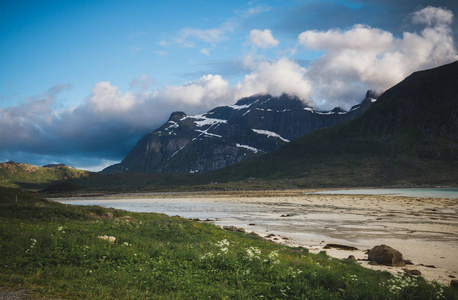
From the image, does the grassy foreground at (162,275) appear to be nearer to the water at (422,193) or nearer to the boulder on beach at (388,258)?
the boulder on beach at (388,258)

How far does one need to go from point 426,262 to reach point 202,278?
17618 mm

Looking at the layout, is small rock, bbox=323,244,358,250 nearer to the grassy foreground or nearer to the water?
the grassy foreground

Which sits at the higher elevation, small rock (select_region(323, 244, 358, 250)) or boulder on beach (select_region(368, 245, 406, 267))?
boulder on beach (select_region(368, 245, 406, 267))

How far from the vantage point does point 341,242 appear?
28719mm

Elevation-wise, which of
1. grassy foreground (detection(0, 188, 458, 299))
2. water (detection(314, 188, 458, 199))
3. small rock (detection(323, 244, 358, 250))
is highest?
grassy foreground (detection(0, 188, 458, 299))

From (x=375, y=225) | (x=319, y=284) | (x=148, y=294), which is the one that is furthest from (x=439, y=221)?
(x=148, y=294)

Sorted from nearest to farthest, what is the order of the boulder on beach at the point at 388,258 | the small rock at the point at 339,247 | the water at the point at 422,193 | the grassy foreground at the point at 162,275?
the grassy foreground at the point at 162,275 → the boulder on beach at the point at 388,258 → the small rock at the point at 339,247 → the water at the point at 422,193

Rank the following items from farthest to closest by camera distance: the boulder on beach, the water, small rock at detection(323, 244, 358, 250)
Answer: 1. the water
2. small rock at detection(323, 244, 358, 250)
3. the boulder on beach

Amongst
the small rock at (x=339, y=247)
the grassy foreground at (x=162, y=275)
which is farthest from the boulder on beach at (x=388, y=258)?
the small rock at (x=339, y=247)

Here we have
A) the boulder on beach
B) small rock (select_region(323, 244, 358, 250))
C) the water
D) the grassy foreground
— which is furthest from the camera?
the water

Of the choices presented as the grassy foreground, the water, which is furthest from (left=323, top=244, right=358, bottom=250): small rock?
the water

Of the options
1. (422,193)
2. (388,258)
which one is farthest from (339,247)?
(422,193)

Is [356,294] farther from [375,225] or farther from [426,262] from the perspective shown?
[375,225]

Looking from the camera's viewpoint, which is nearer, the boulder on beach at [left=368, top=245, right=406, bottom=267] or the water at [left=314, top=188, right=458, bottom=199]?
the boulder on beach at [left=368, top=245, right=406, bottom=267]
